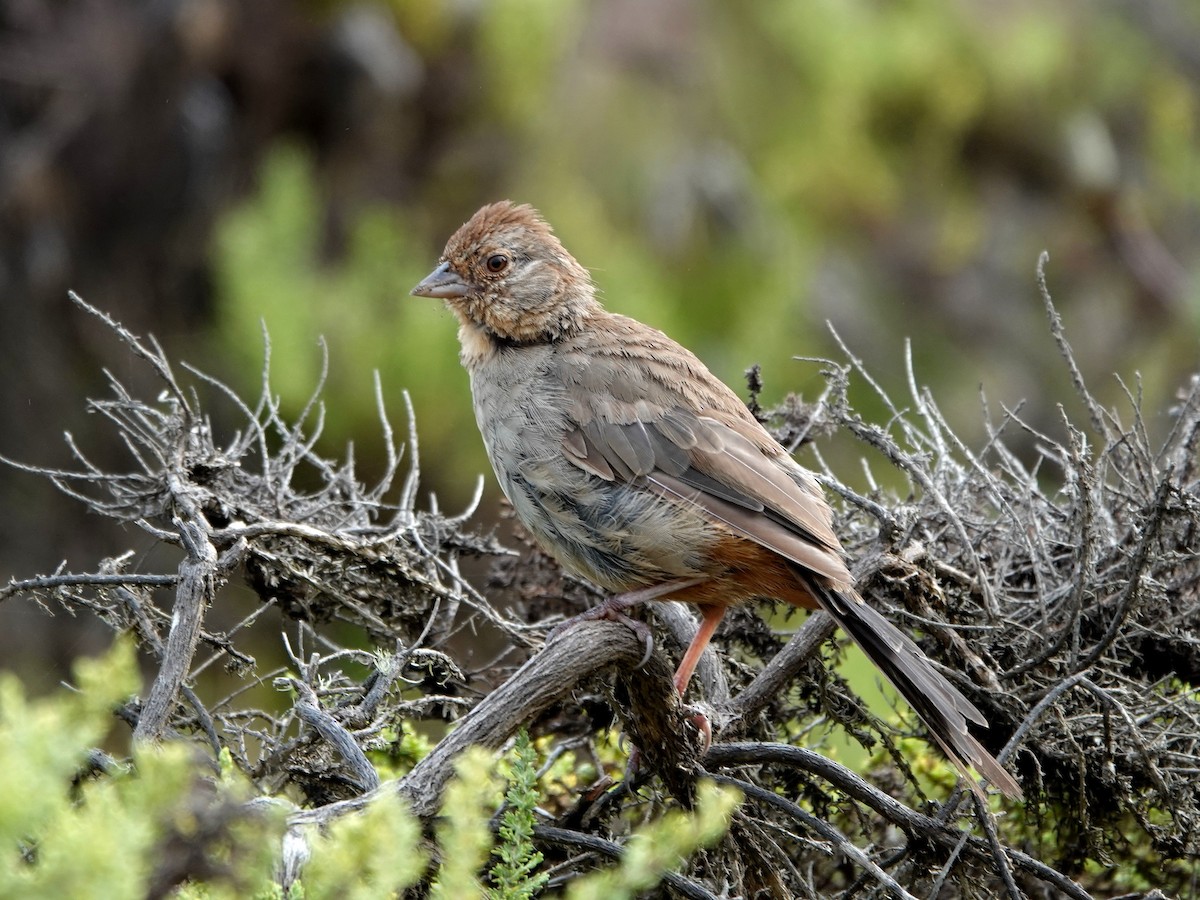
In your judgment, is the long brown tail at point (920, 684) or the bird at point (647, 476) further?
the bird at point (647, 476)

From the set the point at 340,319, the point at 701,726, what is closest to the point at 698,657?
the point at 701,726

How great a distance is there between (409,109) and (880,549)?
22.0 feet

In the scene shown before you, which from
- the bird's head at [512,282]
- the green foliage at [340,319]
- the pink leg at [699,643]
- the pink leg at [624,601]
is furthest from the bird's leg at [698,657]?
the green foliage at [340,319]

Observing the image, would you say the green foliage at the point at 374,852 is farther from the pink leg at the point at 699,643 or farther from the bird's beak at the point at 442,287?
the bird's beak at the point at 442,287

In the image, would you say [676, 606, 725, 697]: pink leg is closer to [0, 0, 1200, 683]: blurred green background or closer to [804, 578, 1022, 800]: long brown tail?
[804, 578, 1022, 800]: long brown tail

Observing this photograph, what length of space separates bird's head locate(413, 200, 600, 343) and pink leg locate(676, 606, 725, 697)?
1043 mm

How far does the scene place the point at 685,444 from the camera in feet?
11.9

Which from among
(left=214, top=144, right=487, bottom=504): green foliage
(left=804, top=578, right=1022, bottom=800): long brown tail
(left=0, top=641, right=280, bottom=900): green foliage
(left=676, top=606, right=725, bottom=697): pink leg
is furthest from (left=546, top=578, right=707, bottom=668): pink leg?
(left=214, top=144, right=487, bottom=504): green foliage

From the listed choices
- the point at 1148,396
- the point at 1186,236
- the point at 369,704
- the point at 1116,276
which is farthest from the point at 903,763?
the point at 1186,236

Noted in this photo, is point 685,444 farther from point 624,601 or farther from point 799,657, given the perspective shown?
point 799,657

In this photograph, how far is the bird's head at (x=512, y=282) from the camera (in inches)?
162

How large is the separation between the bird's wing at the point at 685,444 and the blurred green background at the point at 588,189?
405 cm

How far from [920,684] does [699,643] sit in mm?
618

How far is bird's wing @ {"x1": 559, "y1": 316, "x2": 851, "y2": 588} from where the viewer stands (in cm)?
338
